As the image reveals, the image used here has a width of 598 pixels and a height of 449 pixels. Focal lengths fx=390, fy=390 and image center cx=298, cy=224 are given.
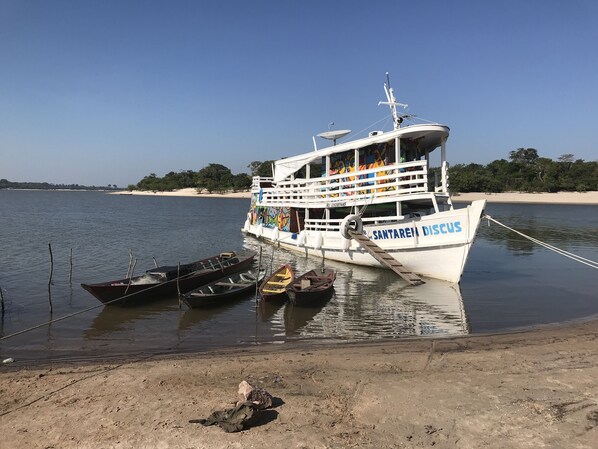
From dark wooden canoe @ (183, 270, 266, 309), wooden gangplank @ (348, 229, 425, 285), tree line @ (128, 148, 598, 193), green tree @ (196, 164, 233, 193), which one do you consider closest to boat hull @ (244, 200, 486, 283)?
wooden gangplank @ (348, 229, 425, 285)

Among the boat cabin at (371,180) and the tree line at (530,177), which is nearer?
the boat cabin at (371,180)

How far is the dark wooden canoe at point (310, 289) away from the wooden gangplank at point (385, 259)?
274cm

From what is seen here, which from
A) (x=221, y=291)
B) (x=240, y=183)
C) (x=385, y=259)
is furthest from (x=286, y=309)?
(x=240, y=183)

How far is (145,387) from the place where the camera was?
24.8 feet

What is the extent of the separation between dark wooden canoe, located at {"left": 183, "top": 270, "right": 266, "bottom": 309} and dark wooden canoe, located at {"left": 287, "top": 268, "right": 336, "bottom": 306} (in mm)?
1513

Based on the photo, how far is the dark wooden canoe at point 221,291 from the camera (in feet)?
44.5

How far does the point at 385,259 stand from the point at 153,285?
33.1 ft

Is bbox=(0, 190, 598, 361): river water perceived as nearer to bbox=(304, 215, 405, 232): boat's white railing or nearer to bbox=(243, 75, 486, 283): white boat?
bbox=(243, 75, 486, 283): white boat

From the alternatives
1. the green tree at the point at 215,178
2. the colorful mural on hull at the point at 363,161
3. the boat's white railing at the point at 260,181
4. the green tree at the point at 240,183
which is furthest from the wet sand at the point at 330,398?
the green tree at the point at 215,178

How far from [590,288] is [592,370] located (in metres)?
11.7

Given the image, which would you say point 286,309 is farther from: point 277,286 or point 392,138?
point 392,138

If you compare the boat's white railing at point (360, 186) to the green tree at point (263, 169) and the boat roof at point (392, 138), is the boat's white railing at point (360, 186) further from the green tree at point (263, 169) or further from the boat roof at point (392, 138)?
the green tree at point (263, 169)

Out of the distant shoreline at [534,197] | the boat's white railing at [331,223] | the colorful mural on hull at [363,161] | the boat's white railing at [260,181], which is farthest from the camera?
the distant shoreline at [534,197]

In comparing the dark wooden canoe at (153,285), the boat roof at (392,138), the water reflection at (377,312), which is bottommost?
the water reflection at (377,312)
